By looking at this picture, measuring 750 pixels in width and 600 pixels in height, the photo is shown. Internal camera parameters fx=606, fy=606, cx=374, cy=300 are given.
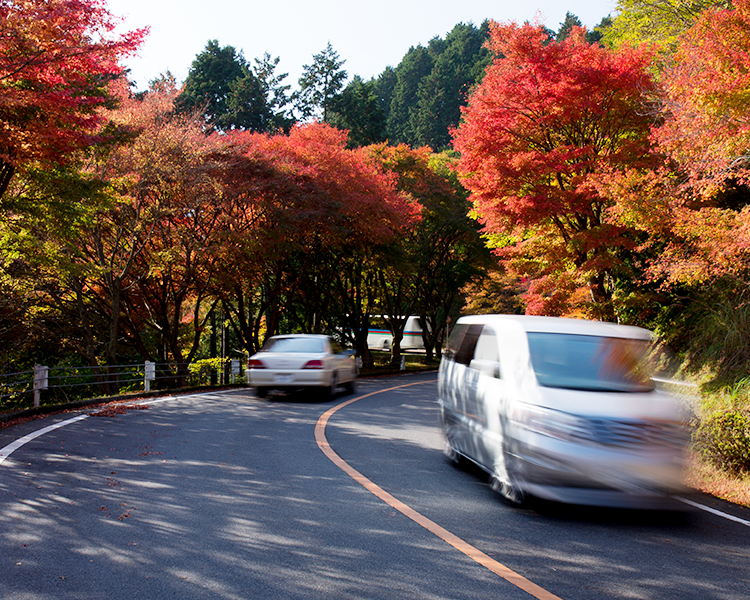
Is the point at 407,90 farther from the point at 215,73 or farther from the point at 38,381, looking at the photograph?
the point at 38,381

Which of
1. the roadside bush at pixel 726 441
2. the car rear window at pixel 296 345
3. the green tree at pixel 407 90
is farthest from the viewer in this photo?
the green tree at pixel 407 90

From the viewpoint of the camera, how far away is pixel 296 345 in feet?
48.1

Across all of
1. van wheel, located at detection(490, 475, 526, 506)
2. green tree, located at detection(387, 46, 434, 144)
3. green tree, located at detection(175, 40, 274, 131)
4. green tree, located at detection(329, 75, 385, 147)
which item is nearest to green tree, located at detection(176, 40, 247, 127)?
green tree, located at detection(175, 40, 274, 131)

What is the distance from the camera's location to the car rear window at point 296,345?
14.6 m

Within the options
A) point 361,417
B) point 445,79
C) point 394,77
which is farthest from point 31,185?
point 394,77

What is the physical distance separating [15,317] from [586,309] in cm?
1802

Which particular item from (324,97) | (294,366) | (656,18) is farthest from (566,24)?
(294,366)

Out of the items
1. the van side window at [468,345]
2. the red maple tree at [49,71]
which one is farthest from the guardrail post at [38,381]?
the van side window at [468,345]

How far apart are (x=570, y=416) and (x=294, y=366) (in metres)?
9.41

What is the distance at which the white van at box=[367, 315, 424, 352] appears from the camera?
4803 centimetres

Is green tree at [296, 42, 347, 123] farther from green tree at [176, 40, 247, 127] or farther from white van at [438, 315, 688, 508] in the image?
white van at [438, 315, 688, 508]

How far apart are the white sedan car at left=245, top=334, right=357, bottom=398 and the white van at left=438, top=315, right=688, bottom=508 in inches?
282

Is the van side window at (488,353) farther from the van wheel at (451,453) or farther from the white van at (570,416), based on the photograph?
the van wheel at (451,453)

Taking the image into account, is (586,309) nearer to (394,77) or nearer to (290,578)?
(290,578)
